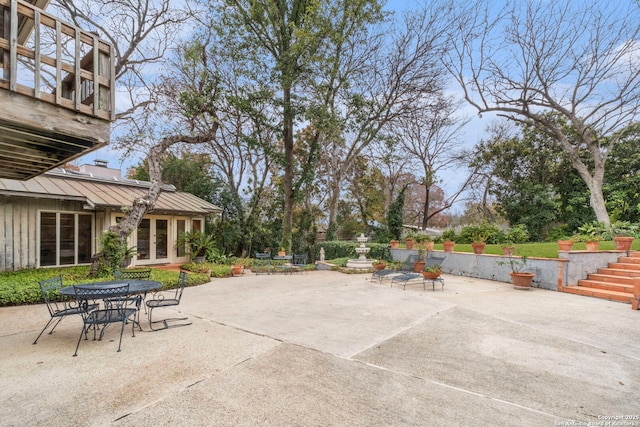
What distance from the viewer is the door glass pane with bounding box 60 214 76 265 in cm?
1091

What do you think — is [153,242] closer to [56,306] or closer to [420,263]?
[56,306]

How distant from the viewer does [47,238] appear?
1056 centimetres

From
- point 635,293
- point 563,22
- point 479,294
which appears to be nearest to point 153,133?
point 479,294

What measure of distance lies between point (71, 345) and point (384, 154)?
62.5 ft

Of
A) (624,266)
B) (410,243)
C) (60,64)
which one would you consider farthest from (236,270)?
(624,266)

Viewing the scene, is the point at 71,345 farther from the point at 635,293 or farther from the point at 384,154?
the point at 384,154

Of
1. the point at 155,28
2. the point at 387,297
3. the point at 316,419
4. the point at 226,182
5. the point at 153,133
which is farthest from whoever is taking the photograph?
the point at 226,182

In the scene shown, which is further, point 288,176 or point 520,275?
point 288,176

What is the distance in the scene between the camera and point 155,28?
503 inches

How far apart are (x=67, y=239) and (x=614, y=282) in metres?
17.2

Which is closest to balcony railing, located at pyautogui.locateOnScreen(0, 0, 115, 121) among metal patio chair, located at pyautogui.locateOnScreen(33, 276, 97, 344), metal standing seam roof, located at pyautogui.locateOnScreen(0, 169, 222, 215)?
metal patio chair, located at pyautogui.locateOnScreen(33, 276, 97, 344)

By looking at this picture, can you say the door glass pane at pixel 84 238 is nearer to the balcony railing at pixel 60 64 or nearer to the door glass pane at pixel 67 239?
the door glass pane at pixel 67 239

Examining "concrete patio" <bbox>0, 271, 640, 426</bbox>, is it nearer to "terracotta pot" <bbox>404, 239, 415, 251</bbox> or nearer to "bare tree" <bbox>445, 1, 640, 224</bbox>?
"terracotta pot" <bbox>404, 239, 415, 251</bbox>

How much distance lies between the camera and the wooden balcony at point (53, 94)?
10.7ft
